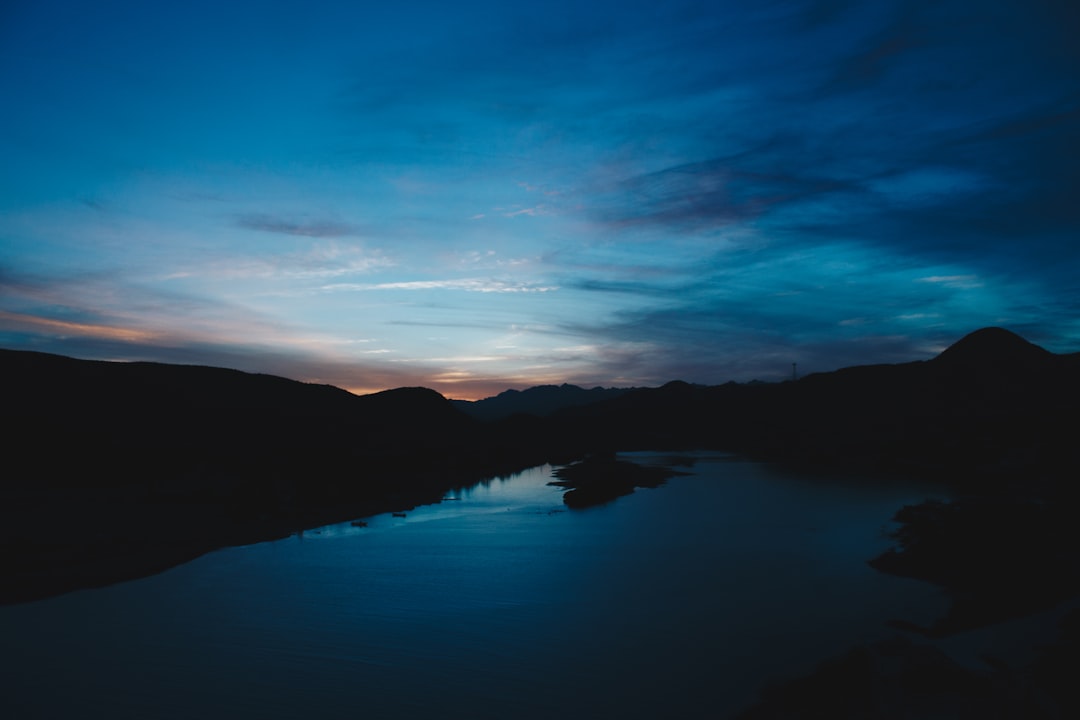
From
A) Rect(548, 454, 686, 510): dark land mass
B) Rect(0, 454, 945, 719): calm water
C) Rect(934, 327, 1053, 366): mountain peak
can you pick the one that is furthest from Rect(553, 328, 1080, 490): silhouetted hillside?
Rect(0, 454, 945, 719): calm water

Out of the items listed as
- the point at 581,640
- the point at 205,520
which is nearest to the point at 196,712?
the point at 581,640

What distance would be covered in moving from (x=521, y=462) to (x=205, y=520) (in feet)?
179

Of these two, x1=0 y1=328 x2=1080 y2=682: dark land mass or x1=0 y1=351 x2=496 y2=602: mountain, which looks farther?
x1=0 y1=351 x2=496 y2=602: mountain

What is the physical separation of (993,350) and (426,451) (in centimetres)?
10706

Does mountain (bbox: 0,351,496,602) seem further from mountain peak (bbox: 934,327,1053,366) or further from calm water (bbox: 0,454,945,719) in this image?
mountain peak (bbox: 934,327,1053,366)

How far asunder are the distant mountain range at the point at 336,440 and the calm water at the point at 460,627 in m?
5.10

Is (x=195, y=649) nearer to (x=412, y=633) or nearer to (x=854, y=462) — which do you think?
(x=412, y=633)

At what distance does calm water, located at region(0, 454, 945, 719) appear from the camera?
521 inches

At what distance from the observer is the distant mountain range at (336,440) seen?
1208 inches

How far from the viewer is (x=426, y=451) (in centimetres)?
8156

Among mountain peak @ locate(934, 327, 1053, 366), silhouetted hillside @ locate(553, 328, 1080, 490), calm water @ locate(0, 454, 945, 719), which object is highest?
mountain peak @ locate(934, 327, 1053, 366)

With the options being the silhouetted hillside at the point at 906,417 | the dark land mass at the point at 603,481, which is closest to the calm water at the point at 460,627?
the dark land mass at the point at 603,481

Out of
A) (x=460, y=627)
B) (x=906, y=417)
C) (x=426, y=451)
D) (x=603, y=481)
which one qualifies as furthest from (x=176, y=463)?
(x=906, y=417)

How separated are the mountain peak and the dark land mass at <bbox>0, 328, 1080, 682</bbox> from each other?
0.55 meters
